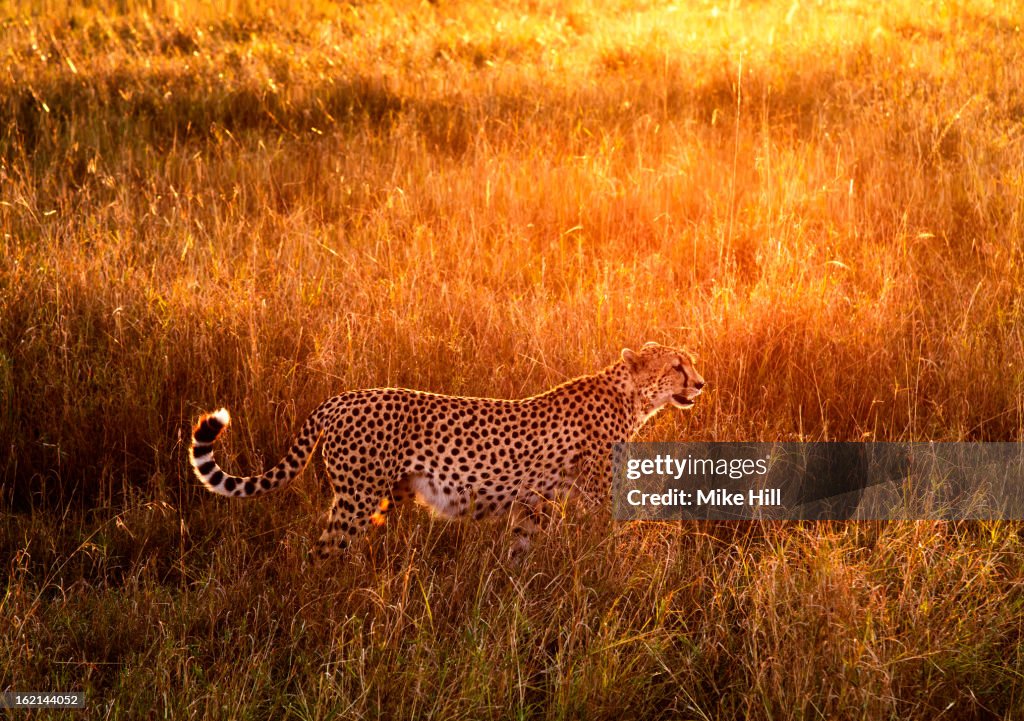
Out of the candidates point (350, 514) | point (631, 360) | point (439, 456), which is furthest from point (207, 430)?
point (631, 360)

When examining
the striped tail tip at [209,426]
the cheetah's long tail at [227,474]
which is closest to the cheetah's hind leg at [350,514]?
the cheetah's long tail at [227,474]

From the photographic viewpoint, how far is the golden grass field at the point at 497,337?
2.74 m

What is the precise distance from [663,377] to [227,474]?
1383mm

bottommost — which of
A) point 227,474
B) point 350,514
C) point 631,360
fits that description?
point 350,514

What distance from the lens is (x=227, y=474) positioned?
3.13 meters

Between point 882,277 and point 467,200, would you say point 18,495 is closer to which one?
point 467,200

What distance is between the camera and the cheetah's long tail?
3.03 metres

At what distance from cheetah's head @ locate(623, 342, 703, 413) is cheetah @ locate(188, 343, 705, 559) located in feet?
0.69

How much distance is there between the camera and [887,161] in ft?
19.6

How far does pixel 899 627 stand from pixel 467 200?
350 cm

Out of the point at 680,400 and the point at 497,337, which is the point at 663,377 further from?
the point at 497,337

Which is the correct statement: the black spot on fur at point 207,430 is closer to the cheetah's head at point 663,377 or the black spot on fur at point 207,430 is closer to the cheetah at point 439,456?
the cheetah at point 439,456

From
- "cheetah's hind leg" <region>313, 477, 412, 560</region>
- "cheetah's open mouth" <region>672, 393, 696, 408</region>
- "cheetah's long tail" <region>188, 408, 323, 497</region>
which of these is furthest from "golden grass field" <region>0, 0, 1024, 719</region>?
"cheetah's open mouth" <region>672, 393, 696, 408</region>

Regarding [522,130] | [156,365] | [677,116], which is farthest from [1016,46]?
[156,365]
